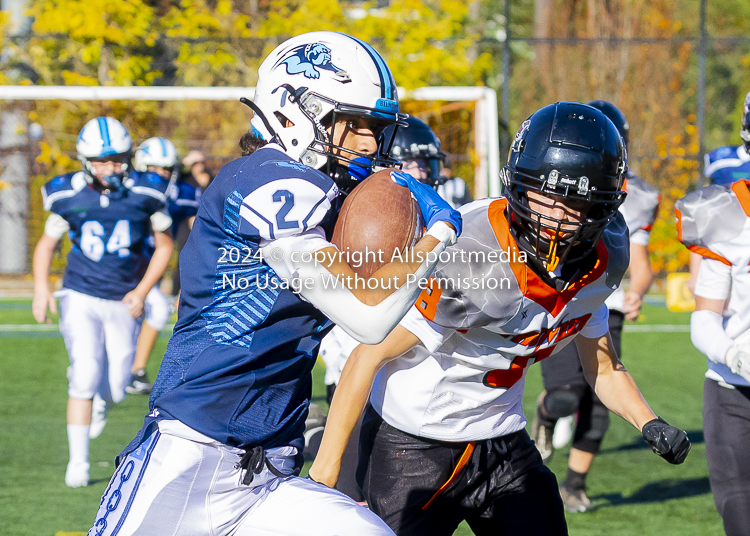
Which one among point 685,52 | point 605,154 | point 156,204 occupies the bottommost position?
point 685,52

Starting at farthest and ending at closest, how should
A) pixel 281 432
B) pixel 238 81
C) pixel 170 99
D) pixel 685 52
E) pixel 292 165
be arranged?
pixel 685 52 → pixel 238 81 → pixel 170 99 → pixel 281 432 → pixel 292 165

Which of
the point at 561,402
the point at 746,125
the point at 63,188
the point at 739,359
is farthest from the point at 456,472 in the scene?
the point at 63,188

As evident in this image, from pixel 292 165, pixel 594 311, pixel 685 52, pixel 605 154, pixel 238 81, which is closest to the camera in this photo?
pixel 292 165

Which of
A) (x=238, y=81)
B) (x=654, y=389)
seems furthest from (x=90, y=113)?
(x=654, y=389)

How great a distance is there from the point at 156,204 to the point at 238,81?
815cm

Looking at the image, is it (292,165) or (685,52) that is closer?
(292,165)

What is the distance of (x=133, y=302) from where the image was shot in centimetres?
555

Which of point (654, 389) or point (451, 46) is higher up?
point (451, 46)

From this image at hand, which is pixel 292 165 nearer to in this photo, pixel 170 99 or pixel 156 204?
pixel 156 204

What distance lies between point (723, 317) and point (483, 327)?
134 centimetres

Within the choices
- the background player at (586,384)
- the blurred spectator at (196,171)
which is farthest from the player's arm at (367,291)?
the blurred spectator at (196,171)

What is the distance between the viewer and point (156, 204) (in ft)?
19.4

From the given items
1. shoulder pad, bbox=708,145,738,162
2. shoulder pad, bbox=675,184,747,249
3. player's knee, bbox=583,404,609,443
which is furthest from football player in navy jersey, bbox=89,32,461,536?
shoulder pad, bbox=708,145,738,162

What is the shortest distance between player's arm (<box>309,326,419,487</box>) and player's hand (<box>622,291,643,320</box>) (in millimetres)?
3117
